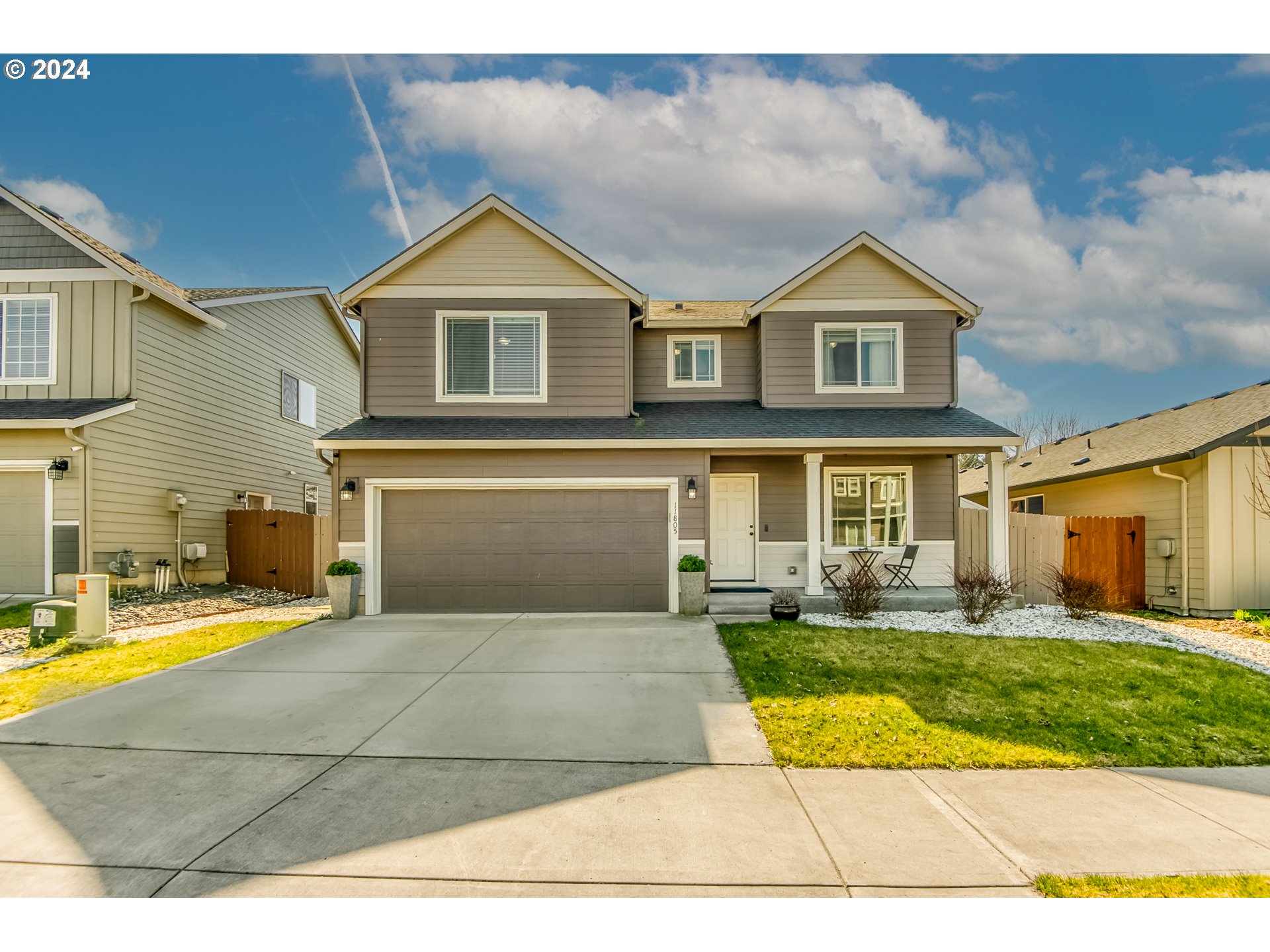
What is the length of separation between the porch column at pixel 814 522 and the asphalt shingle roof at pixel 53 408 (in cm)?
1207

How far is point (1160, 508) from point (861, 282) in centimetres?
658

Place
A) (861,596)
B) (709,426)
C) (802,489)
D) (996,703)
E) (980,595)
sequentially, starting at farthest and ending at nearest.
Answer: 1. (802,489)
2. (709,426)
3. (861,596)
4. (980,595)
5. (996,703)

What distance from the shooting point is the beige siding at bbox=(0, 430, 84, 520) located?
37.7 ft

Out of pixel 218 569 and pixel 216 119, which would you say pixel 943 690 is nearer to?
pixel 218 569

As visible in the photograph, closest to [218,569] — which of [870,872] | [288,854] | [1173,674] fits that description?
[288,854]

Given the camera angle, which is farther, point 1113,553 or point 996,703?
point 1113,553

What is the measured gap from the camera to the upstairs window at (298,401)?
702 inches

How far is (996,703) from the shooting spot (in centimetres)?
623

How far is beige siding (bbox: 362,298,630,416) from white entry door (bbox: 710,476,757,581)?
250 cm

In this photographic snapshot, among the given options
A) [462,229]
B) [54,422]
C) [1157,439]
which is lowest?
[1157,439]

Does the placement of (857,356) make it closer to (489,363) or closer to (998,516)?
(998,516)

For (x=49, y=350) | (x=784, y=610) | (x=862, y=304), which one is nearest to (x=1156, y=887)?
(x=784, y=610)

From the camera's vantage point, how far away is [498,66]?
23.6 feet

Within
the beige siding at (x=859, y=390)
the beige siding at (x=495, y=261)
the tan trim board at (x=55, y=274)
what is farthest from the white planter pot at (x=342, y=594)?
the beige siding at (x=859, y=390)
